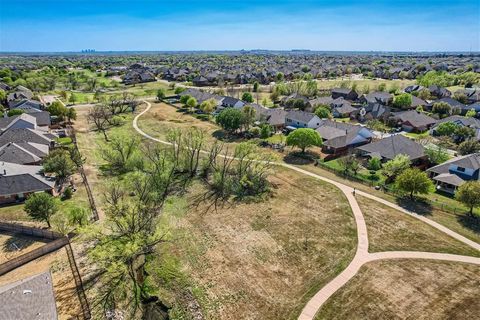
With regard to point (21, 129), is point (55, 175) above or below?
below

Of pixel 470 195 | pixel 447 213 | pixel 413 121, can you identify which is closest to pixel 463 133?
pixel 413 121

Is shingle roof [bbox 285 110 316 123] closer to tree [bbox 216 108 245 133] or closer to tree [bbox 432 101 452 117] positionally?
tree [bbox 216 108 245 133]

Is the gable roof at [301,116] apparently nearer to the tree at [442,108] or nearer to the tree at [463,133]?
the tree at [463,133]

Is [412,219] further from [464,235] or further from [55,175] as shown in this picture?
[55,175]

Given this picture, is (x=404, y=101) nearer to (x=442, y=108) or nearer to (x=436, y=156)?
(x=442, y=108)

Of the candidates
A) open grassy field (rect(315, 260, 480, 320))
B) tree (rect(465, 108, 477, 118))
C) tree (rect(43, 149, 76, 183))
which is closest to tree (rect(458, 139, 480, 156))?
tree (rect(465, 108, 477, 118))

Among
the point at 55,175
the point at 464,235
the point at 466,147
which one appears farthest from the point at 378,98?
the point at 55,175

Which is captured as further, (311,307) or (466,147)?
(466,147)
